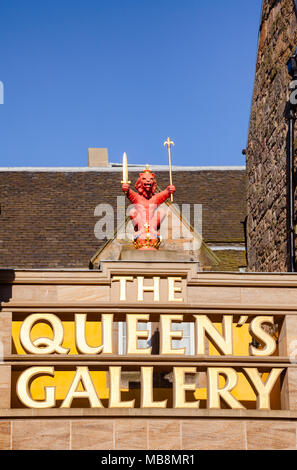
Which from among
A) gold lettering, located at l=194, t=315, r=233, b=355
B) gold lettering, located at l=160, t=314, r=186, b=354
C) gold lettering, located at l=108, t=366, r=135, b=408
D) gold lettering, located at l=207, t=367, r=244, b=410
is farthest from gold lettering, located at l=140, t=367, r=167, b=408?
gold lettering, located at l=194, t=315, r=233, b=355

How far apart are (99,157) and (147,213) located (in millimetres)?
14485

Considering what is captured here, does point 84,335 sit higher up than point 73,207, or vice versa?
point 73,207

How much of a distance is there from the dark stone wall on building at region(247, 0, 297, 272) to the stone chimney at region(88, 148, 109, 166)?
988 centimetres

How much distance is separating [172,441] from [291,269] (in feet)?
15.6

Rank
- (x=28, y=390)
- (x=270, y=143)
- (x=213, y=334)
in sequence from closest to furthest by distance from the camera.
Result: (x=28, y=390) < (x=213, y=334) < (x=270, y=143)

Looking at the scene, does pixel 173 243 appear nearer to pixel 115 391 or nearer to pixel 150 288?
pixel 150 288

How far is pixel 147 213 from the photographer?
2027 centimetres

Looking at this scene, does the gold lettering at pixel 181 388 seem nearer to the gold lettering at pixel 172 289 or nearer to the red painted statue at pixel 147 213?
the gold lettering at pixel 172 289

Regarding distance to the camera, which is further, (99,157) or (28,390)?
(99,157)

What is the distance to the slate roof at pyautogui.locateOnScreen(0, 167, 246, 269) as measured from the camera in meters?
25.4

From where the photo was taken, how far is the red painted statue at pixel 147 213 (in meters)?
20.1

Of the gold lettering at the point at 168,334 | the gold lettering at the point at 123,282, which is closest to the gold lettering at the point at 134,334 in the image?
the gold lettering at the point at 168,334

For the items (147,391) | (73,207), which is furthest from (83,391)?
(73,207)

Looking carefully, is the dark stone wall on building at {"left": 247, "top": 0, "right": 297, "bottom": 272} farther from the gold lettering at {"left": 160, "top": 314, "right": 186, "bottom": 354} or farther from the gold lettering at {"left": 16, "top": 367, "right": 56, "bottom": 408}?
the gold lettering at {"left": 16, "top": 367, "right": 56, "bottom": 408}
